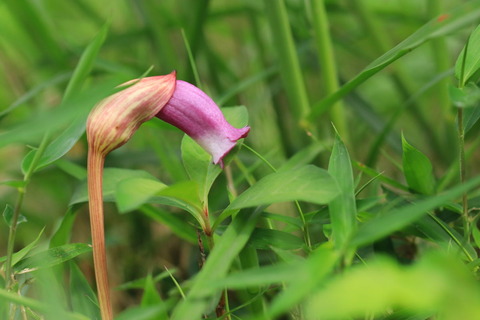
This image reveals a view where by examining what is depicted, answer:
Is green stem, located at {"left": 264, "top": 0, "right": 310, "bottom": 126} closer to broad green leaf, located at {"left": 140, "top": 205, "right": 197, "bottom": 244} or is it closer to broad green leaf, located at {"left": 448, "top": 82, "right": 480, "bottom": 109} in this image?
broad green leaf, located at {"left": 140, "top": 205, "right": 197, "bottom": 244}

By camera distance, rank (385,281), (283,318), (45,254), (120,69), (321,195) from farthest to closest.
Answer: (120,69) → (283,318) → (45,254) → (321,195) → (385,281)

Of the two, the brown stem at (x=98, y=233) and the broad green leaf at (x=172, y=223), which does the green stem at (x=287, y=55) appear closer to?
the broad green leaf at (x=172, y=223)

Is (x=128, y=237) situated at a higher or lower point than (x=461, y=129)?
lower

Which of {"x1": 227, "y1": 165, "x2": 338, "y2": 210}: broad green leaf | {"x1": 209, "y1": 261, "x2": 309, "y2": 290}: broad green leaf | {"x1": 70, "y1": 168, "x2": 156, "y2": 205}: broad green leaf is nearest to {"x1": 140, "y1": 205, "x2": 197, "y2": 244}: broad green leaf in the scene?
{"x1": 70, "y1": 168, "x2": 156, "y2": 205}: broad green leaf

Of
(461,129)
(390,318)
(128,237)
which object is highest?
(461,129)

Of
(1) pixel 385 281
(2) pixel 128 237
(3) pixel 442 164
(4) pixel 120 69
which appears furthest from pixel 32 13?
(1) pixel 385 281

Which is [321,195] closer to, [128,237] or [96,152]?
[96,152]

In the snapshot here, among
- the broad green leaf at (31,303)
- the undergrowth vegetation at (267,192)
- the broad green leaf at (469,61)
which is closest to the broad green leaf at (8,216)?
the undergrowth vegetation at (267,192)
